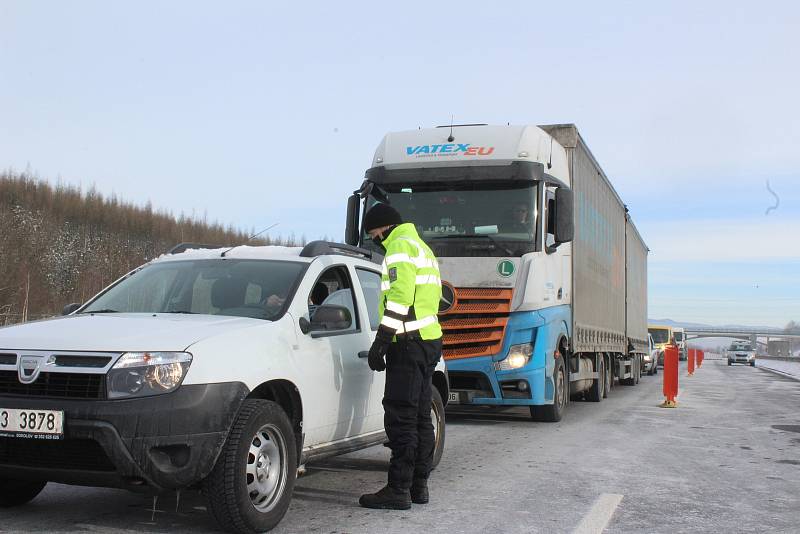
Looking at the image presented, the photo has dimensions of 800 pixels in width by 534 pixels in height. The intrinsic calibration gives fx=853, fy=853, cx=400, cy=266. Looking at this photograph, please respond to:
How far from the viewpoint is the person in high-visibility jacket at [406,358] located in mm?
5590

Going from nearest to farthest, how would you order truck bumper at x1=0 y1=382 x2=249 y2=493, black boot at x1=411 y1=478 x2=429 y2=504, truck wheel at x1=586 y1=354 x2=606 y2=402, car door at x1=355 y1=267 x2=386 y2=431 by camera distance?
truck bumper at x1=0 y1=382 x2=249 y2=493 < black boot at x1=411 y1=478 x2=429 y2=504 < car door at x1=355 y1=267 x2=386 y2=431 < truck wheel at x1=586 y1=354 x2=606 y2=402

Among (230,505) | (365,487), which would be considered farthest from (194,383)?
(365,487)

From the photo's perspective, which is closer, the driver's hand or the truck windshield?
the driver's hand

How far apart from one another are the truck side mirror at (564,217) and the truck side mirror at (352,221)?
8.65 ft

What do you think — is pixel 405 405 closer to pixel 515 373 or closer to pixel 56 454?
pixel 56 454

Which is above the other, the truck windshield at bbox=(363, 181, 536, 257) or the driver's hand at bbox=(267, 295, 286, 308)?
the truck windshield at bbox=(363, 181, 536, 257)

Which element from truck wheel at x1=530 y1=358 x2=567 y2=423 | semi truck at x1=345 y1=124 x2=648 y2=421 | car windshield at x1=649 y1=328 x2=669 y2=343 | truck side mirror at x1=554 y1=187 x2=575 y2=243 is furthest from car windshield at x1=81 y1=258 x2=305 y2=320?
car windshield at x1=649 y1=328 x2=669 y2=343

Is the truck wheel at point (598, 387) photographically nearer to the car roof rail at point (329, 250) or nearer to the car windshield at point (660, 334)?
the car roof rail at point (329, 250)

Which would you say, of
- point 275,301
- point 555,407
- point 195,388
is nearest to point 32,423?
point 195,388

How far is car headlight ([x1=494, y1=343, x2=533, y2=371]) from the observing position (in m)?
10.9

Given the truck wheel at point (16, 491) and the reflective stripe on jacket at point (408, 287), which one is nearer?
the truck wheel at point (16, 491)

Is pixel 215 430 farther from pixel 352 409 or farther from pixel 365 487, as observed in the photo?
pixel 365 487

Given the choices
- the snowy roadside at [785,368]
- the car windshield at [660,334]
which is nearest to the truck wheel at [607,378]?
the snowy roadside at [785,368]

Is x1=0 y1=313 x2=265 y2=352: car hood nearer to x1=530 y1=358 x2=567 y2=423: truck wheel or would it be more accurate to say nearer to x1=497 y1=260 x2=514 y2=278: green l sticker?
x1=497 y1=260 x2=514 y2=278: green l sticker
